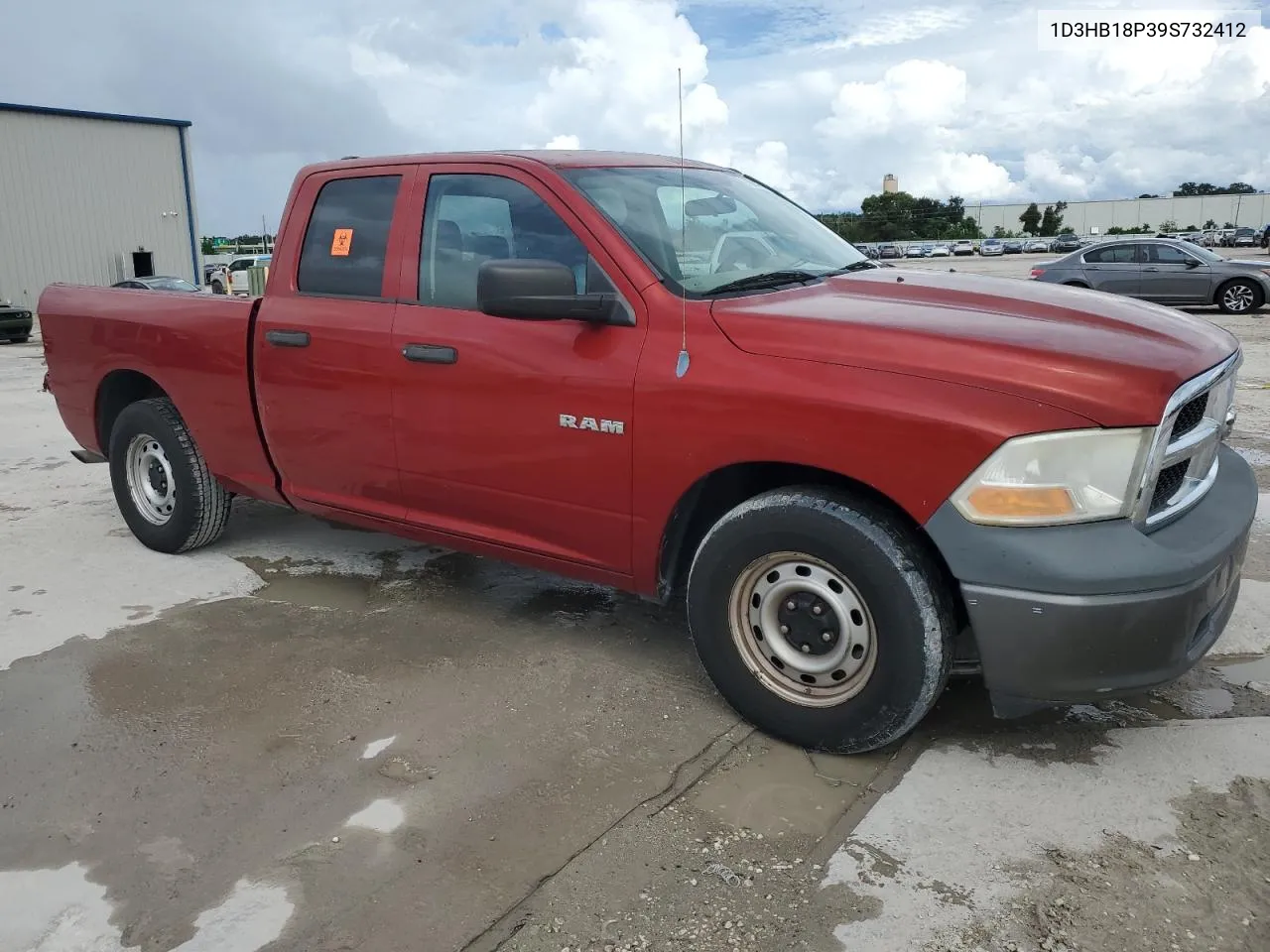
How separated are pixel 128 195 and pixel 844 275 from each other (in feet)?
115

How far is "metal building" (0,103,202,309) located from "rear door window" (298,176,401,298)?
98.3ft

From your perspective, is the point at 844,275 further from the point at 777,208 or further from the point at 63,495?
the point at 63,495

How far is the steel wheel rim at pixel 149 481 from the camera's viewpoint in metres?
5.23

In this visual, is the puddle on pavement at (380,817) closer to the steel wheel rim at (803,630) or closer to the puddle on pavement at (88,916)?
the puddle on pavement at (88,916)

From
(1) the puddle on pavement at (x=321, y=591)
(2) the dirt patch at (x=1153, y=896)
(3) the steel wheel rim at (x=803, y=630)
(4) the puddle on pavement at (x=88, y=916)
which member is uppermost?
(3) the steel wheel rim at (x=803, y=630)

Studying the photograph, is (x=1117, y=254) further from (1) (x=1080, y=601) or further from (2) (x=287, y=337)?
(1) (x=1080, y=601)

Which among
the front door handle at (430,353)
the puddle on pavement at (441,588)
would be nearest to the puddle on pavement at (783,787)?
the puddle on pavement at (441,588)

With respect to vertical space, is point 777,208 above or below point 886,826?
above

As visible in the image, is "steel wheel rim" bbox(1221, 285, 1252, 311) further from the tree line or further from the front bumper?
the tree line

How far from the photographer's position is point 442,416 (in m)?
3.82

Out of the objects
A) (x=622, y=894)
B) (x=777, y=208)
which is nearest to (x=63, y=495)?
(x=777, y=208)

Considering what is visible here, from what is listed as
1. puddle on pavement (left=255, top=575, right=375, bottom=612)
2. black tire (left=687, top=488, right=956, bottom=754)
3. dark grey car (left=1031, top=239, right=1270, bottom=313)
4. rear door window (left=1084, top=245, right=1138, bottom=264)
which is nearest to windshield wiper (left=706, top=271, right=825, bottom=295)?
black tire (left=687, top=488, right=956, bottom=754)

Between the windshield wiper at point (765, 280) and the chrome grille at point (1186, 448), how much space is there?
4.39 ft

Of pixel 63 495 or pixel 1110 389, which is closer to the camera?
pixel 1110 389
